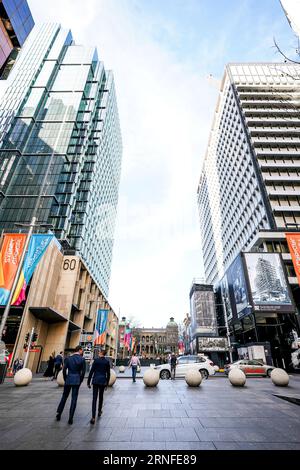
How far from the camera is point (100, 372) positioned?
670cm

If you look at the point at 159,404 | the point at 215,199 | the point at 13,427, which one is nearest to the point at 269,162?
the point at 215,199

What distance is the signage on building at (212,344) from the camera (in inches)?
1982

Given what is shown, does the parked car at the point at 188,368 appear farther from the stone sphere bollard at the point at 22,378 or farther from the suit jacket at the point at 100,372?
the suit jacket at the point at 100,372

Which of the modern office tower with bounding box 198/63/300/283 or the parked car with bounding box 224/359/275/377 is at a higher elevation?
the modern office tower with bounding box 198/63/300/283

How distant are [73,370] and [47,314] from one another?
2534 cm

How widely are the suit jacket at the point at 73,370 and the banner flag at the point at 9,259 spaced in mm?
11470

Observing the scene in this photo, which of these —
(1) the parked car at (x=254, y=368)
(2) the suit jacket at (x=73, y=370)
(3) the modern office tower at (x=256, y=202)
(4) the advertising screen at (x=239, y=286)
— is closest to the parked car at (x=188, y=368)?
(1) the parked car at (x=254, y=368)

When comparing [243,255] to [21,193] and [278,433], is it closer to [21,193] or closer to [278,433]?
[278,433]

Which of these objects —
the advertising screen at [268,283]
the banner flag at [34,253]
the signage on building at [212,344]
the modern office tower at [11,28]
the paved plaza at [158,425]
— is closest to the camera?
the paved plaza at [158,425]

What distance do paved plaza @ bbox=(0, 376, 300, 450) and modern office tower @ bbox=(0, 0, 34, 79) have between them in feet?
60.1

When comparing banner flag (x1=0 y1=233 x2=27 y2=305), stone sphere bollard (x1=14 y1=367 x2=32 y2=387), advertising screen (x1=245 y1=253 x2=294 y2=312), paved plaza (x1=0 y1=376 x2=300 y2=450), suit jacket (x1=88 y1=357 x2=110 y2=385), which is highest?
advertising screen (x1=245 y1=253 x2=294 y2=312)

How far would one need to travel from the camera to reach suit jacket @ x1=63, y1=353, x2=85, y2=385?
6.43 m

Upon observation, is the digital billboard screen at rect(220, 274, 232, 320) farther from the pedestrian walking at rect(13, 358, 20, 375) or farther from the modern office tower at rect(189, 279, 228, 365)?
the pedestrian walking at rect(13, 358, 20, 375)

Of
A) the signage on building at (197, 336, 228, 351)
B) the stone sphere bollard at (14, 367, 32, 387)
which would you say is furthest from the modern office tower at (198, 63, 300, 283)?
the stone sphere bollard at (14, 367, 32, 387)
